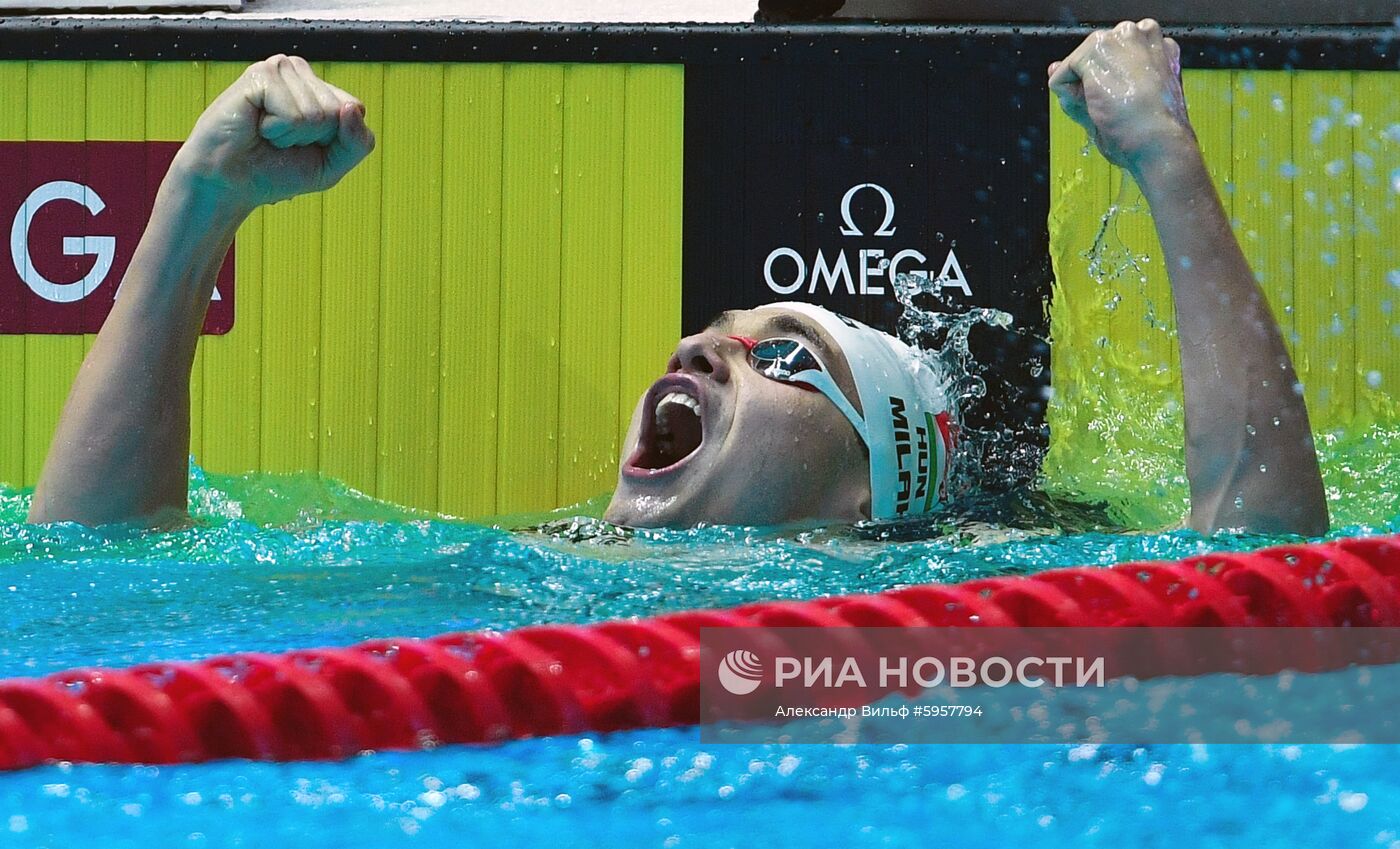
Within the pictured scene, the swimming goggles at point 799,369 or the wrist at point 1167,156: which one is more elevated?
the wrist at point 1167,156

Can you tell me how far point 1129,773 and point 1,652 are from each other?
4.28 ft

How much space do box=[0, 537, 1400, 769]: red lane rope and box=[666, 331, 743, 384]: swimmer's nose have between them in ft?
2.31

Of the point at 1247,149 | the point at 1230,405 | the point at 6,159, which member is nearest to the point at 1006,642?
the point at 1230,405

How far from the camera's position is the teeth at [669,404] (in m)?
2.42

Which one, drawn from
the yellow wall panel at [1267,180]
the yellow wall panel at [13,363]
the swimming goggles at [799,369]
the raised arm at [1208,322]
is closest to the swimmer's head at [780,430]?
the swimming goggles at [799,369]

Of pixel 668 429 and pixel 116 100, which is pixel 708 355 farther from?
pixel 116 100

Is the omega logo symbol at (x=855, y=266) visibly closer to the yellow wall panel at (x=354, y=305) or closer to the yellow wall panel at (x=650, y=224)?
the yellow wall panel at (x=650, y=224)

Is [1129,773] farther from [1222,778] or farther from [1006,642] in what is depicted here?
[1006,642]

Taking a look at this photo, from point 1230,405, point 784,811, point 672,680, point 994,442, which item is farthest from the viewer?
point 994,442

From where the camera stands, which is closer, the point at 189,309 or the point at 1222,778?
the point at 1222,778

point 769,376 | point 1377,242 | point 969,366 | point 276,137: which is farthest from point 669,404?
point 1377,242

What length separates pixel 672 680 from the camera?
1.53 meters

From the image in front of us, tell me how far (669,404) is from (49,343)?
6.30 feet

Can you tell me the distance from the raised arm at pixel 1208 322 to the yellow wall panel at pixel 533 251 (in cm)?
162
